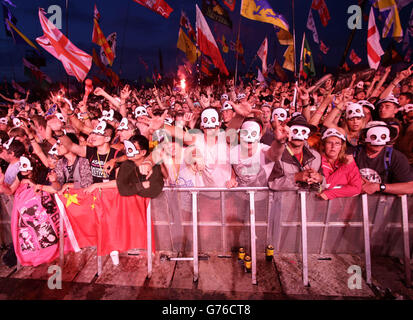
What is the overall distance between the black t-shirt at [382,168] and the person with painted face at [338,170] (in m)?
0.32

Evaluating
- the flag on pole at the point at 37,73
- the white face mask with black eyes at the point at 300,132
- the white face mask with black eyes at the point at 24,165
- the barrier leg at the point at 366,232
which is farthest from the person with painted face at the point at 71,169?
the flag on pole at the point at 37,73

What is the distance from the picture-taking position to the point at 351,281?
3498mm

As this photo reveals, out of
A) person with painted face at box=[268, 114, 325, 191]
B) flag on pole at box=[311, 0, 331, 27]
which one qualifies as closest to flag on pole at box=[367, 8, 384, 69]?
flag on pole at box=[311, 0, 331, 27]

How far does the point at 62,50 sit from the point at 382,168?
28.8ft

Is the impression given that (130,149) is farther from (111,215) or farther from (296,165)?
(296,165)

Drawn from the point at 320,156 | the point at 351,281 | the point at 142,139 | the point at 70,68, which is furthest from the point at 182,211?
the point at 70,68

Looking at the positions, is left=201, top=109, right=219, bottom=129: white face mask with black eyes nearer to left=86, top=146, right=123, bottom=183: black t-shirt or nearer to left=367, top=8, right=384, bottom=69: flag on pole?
left=86, top=146, right=123, bottom=183: black t-shirt

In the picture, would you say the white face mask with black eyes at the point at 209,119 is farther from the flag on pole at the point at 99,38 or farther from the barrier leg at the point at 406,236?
the flag on pole at the point at 99,38

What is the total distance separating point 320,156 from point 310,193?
2.16ft

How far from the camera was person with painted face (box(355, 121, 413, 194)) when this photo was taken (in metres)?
3.37

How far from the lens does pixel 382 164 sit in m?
3.60

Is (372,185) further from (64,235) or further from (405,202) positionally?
(64,235)

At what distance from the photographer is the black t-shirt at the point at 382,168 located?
346 centimetres

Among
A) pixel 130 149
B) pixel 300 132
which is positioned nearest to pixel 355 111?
pixel 300 132
